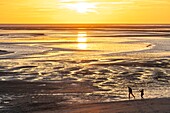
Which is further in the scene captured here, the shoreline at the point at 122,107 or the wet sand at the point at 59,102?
the wet sand at the point at 59,102

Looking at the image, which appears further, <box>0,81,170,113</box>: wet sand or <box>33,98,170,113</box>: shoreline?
<box>0,81,170,113</box>: wet sand

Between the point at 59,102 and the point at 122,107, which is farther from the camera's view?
the point at 59,102

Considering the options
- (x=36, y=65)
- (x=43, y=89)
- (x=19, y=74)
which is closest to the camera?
(x=43, y=89)

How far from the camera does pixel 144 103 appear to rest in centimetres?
1864

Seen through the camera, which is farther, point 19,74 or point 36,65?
point 36,65

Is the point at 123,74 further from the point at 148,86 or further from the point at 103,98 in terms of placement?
the point at 103,98

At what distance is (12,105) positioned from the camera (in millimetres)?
18609

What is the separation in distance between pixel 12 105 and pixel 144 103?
250 inches

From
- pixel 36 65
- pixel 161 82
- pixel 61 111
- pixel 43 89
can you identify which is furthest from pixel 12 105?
pixel 36 65

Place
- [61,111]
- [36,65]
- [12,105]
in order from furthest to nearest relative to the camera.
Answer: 1. [36,65]
2. [12,105]
3. [61,111]

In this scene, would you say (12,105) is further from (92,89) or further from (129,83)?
(129,83)

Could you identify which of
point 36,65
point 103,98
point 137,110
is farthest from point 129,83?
point 36,65

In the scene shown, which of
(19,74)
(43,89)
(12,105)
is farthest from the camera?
(19,74)

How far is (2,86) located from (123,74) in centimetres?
931
